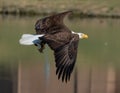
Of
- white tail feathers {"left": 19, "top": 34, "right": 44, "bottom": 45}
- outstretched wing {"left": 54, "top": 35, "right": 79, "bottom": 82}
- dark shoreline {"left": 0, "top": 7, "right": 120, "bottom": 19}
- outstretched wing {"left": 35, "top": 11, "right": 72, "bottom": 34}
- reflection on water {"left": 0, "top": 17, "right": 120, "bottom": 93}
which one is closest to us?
outstretched wing {"left": 54, "top": 35, "right": 79, "bottom": 82}

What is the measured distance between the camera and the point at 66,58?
9.72 meters

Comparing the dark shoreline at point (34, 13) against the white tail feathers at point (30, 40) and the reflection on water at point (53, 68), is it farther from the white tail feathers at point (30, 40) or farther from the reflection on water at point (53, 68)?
the white tail feathers at point (30, 40)

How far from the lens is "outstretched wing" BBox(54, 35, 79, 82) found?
9.44 metres

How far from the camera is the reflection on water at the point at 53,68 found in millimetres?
18484

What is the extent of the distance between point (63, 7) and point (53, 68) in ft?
73.3

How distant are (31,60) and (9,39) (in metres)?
5.24

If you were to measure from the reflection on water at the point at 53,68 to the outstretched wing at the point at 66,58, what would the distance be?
738cm

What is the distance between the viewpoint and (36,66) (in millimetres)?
21812

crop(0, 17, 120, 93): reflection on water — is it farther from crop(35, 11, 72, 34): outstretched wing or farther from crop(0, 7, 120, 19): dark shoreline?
crop(0, 7, 120, 19): dark shoreline

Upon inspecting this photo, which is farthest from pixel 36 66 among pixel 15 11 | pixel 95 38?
pixel 15 11

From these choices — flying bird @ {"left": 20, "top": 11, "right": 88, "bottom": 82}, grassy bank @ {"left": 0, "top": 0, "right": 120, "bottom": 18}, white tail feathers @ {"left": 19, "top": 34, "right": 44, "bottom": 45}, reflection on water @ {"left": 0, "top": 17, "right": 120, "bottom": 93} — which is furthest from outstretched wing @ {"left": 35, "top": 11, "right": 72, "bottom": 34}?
grassy bank @ {"left": 0, "top": 0, "right": 120, "bottom": 18}

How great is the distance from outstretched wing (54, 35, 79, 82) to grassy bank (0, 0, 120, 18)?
3019 cm

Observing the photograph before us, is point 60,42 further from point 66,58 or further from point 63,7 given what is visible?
point 63,7

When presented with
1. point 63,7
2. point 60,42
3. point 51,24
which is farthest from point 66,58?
point 63,7
